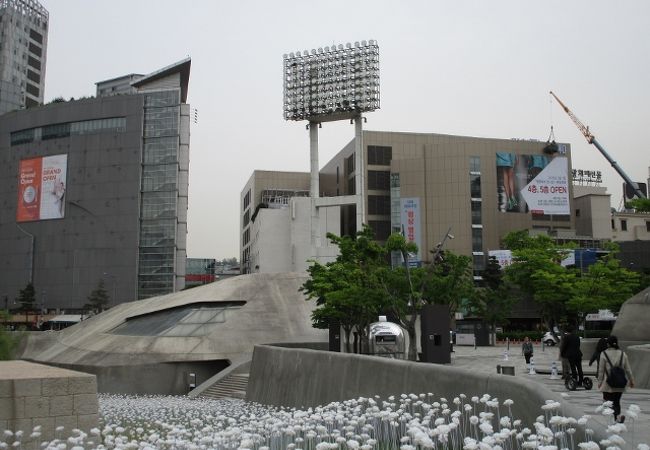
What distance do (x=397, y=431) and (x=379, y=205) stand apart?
81495 mm

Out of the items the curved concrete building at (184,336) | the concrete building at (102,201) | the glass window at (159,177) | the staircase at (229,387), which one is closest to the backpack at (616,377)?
the staircase at (229,387)

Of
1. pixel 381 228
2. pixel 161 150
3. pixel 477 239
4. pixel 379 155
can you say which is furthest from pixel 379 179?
pixel 161 150

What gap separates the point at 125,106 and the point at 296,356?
85.6 m

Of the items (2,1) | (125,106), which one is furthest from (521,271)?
(2,1)

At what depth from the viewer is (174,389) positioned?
4212 cm

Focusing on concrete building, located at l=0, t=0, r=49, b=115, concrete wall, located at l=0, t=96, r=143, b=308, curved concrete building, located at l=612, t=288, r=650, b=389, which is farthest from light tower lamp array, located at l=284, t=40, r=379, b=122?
concrete building, located at l=0, t=0, r=49, b=115

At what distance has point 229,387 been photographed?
117ft

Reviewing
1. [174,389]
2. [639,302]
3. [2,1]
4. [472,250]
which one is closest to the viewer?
[639,302]

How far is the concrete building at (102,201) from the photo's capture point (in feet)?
322

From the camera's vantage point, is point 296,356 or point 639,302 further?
point 639,302

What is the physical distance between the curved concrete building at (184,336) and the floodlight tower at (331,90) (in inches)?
1054

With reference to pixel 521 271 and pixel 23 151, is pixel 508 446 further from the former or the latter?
pixel 23 151

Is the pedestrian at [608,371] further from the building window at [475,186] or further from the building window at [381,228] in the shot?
the building window at [381,228]

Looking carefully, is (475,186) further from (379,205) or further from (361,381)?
(361,381)
